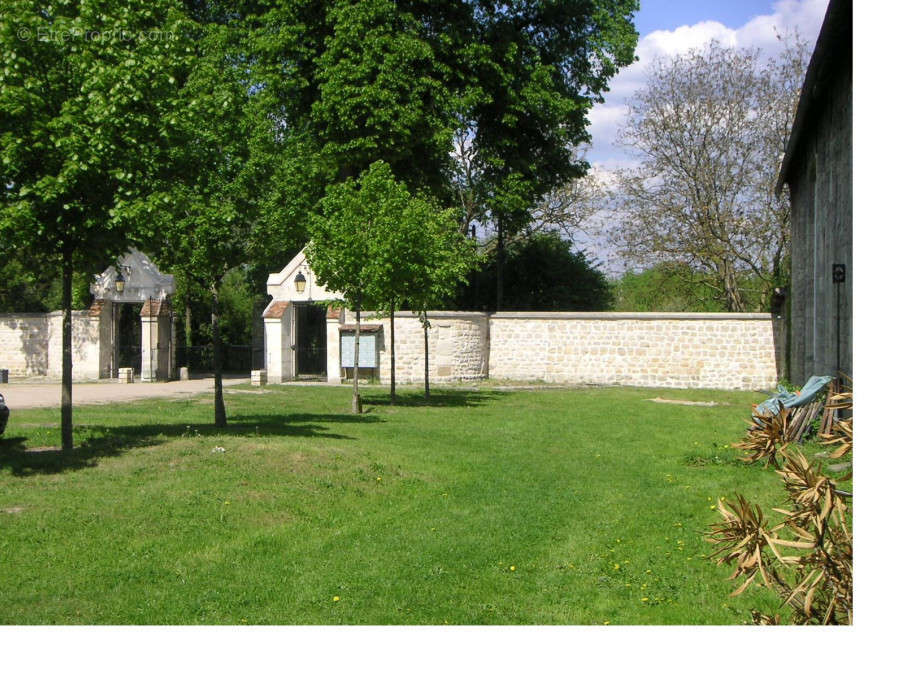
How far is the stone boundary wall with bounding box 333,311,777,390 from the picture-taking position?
23.2 metres

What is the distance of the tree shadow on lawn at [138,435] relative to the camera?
28.2 feet

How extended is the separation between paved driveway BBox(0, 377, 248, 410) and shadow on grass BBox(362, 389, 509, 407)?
14.0ft

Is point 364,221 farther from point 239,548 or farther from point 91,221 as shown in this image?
point 239,548

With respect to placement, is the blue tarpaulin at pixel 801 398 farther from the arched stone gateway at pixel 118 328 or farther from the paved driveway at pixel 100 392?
the arched stone gateway at pixel 118 328

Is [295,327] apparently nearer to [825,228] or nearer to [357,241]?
[357,241]

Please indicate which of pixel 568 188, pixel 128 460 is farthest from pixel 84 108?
pixel 568 188

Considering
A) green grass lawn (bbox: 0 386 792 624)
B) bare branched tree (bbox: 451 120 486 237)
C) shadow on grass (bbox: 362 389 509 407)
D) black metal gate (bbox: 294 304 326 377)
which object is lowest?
green grass lawn (bbox: 0 386 792 624)

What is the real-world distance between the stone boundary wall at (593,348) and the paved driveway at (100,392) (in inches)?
191

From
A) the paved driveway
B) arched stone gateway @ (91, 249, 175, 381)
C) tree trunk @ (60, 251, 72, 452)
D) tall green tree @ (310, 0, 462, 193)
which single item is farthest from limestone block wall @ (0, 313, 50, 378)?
tree trunk @ (60, 251, 72, 452)

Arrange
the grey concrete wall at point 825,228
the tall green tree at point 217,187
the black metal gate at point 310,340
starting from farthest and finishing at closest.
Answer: the black metal gate at point 310,340
the grey concrete wall at point 825,228
the tall green tree at point 217,187

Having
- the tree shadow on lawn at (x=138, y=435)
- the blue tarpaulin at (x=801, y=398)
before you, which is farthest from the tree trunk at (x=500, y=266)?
the blue tarpaulin at (x=801, y=398)

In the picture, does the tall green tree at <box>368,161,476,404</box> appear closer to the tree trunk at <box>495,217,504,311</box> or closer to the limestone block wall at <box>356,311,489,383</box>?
the limestone block wall at <box>356,311,489,383</box>
